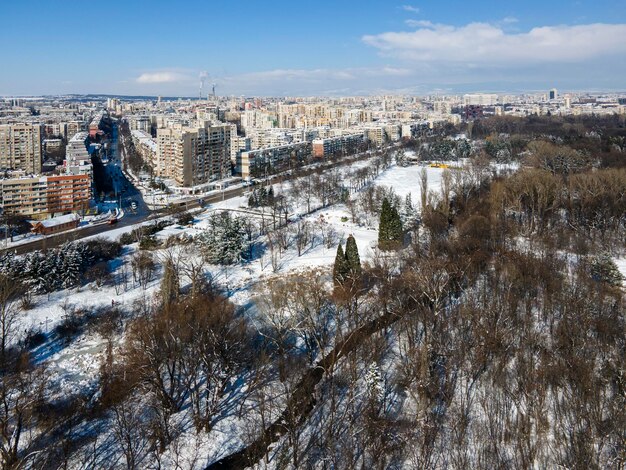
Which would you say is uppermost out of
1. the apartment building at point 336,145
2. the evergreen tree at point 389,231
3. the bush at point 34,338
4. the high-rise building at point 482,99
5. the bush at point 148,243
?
the high-rise building at point 482,99

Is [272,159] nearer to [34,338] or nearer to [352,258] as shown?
[352,258]

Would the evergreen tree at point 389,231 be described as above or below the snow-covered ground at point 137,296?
above

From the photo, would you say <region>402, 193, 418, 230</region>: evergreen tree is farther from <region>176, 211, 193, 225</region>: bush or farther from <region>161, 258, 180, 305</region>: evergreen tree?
<region>161, 258, 180, 305</region>: evergreen tree

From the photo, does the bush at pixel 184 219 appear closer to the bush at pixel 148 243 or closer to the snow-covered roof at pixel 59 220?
the bush at pixel 148 243

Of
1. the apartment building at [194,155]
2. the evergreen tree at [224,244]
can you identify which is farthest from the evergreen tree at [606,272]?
the apartment building at [194,155]

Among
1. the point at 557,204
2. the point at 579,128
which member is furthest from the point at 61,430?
the point at 579,128

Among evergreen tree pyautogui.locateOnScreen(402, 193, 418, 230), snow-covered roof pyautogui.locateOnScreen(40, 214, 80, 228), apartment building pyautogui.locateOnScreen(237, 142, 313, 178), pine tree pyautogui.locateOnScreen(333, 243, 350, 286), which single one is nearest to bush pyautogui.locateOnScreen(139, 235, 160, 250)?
snow-covered roof pyautogui.locateOnScreen(40, 214, 80, 228)

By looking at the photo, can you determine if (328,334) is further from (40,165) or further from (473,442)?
(40,165)

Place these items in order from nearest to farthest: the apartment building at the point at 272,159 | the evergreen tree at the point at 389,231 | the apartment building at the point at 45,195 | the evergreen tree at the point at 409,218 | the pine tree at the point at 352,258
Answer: the pine tree at the point at 352,258
the evergreen tree at the point at 389,231
the evergreen tree at the point at 409,218
the apartment building at the point at 45,195
the apartment building at the point at 272,159
